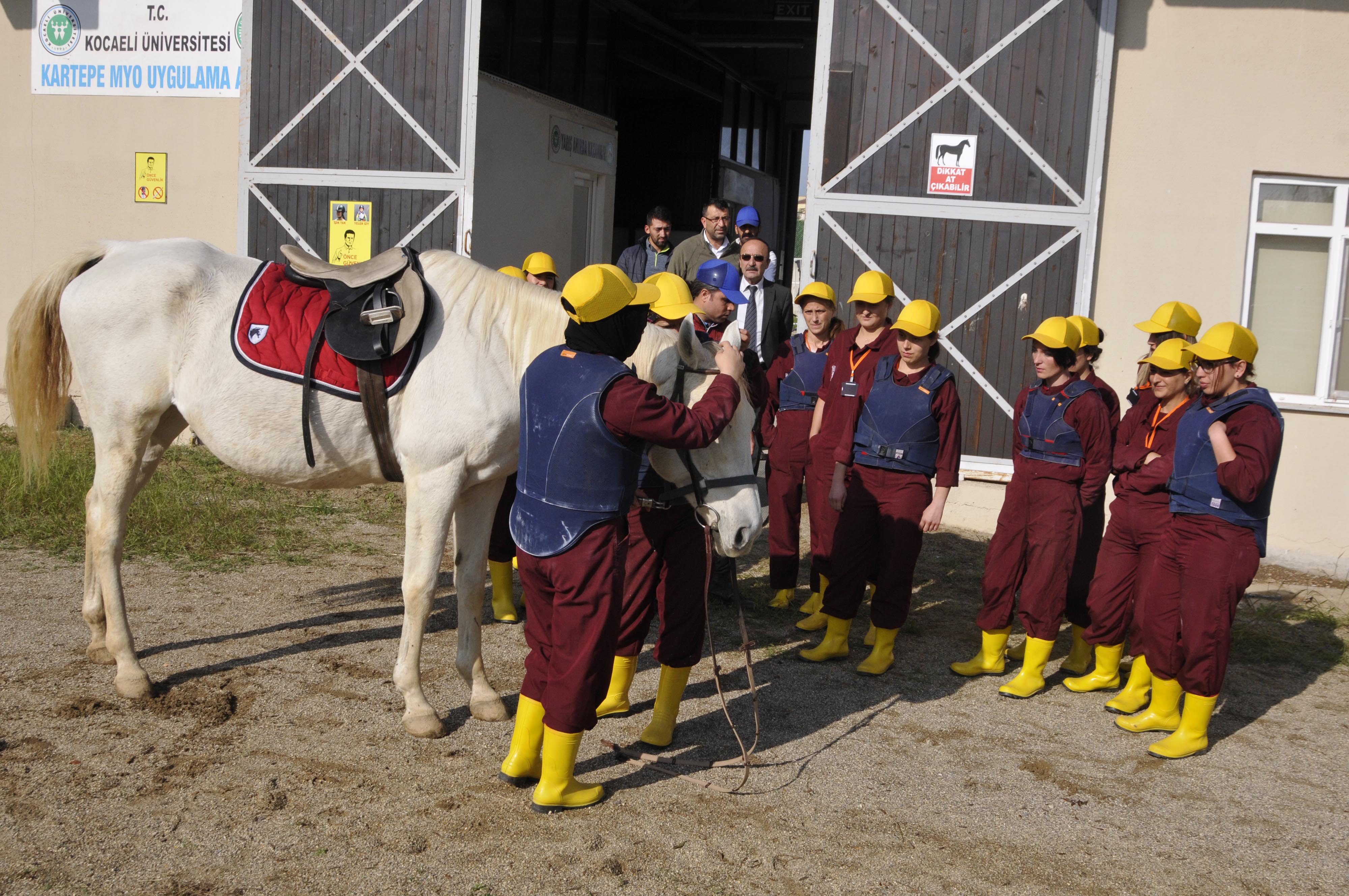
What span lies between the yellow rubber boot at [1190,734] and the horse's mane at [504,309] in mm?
2763

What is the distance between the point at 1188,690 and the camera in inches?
159

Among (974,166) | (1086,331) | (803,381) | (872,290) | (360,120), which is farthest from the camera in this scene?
(360,120)

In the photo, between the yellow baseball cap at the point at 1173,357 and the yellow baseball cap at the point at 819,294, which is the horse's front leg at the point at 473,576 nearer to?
the yellow baseball cap at the point at 819,294

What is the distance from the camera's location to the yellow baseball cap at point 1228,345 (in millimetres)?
3965

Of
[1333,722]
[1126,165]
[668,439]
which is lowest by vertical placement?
[1333,722]

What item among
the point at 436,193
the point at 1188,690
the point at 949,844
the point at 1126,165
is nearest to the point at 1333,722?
the point at 1188,690

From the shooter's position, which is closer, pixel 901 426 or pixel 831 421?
pixel 901 426

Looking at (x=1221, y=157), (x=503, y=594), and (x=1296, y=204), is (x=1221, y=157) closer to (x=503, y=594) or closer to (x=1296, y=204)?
(x=1296, y=204)

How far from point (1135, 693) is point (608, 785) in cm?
242

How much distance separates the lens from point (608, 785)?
3.46 metres

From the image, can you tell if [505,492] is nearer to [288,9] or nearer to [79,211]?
[288,9]

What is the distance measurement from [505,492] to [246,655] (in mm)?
1429

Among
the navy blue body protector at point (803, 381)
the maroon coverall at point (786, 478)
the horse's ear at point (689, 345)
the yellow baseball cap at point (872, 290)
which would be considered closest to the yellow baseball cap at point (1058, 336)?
the yellow baseball cap at point (872, 290)

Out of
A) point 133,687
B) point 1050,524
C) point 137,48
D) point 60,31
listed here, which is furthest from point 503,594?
point 60,31
